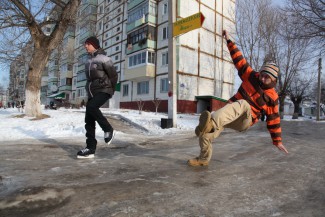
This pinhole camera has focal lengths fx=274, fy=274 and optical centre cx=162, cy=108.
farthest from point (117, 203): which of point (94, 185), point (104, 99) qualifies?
point (104, 99)

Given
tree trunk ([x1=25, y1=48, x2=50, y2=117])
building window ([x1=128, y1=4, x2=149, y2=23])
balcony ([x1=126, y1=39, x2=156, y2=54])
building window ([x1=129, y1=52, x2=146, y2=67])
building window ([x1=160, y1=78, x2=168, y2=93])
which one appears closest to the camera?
tree trunk ([x1=25, y1=48, x2=50, y2=117])

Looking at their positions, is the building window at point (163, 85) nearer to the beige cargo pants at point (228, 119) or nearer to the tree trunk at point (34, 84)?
the tree trunk at point (34, 84)

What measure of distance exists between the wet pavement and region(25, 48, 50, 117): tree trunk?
6590 mm

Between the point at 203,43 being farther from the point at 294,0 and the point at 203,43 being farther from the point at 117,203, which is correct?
the point at 117,203

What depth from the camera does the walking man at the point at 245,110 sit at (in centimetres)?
331

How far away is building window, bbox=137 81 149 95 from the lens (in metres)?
28.6

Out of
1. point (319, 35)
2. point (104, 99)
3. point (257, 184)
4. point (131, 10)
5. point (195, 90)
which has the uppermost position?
point (131, 10)

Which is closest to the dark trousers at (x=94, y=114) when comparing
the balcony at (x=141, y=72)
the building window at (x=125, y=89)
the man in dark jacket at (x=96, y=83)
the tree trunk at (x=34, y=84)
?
the man in dark jacket at (x=96, y=83)

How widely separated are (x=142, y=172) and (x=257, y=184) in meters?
1.26

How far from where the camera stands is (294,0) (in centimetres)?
1456

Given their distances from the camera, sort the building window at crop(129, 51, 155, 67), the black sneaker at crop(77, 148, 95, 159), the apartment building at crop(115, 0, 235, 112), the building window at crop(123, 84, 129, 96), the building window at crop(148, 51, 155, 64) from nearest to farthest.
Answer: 1. the black sneaker at crop(77, 148, 95, 159)
2. the apartment building at crop(115, 0, 235, 112)
3. the building window at crop(129, 51, 155, 67)
4. the building window at crop(148, 51, 155, 64)
5. the building window at crop(123, 84, 129, 96)

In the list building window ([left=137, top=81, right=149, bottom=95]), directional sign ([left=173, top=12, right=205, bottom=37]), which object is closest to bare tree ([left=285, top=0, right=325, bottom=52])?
directional sign ([left=173, top=12, right=205, bottom=37])

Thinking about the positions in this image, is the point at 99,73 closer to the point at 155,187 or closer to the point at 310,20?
the point at 155,187

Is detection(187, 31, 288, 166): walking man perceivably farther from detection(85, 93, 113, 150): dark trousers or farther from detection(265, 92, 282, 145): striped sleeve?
detection(85, 93, 113, 150): dark trousers
